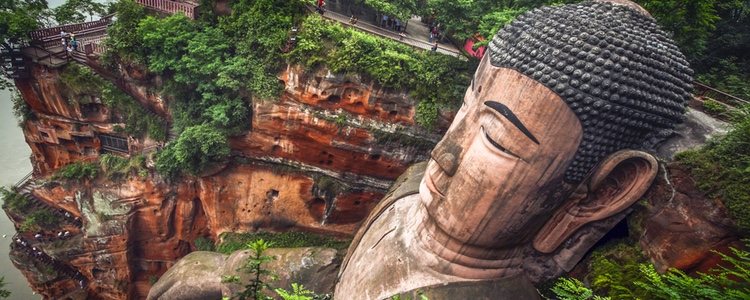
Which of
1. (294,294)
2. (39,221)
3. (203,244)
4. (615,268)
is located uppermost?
(615,268)

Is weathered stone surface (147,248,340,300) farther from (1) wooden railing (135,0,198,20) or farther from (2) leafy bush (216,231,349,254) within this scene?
(1) wooden railing (135,0,198,20)

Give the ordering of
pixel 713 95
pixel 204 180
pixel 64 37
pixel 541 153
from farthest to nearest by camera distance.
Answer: pixel 64 37 → pixel 204 180 → pixel 713 95 → pixel 541 153

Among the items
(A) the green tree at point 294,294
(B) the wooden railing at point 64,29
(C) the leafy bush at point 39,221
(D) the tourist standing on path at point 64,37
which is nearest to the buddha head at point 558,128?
(A) the green tree at point 294,294

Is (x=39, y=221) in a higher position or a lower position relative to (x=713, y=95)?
lower

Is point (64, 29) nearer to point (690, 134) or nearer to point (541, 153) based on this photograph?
point (541, 153)

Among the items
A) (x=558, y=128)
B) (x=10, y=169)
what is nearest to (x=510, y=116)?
(x=558, y=128)

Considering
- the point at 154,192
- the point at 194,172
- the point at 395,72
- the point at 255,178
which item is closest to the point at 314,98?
the point at 395,72
